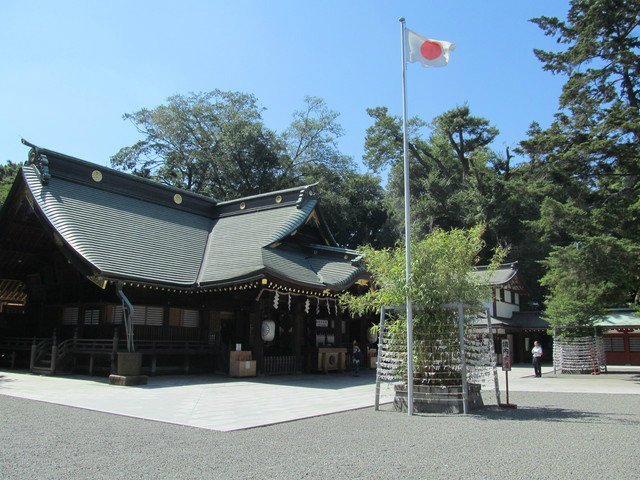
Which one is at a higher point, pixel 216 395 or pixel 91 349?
pixel 91 349

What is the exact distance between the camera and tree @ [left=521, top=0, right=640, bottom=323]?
58.9ft

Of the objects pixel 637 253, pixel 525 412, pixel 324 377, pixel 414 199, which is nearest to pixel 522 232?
pixel 414 199

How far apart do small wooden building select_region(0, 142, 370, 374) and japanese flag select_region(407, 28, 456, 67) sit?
8.05 metres

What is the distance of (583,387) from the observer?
55.2ft

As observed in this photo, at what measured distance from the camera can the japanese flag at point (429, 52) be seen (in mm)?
10578

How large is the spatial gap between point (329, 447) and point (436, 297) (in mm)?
4366

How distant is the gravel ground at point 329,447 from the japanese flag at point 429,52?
7.13m

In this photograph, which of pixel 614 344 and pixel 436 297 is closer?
pixel 436 297

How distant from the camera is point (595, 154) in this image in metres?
18.3

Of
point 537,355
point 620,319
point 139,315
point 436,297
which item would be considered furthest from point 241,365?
point 620,319

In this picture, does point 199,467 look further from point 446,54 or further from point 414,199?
point 414,199

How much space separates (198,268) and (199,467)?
14.1m

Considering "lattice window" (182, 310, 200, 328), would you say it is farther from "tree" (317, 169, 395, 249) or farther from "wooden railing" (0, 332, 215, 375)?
"tree" (317, 169, 395, 249)

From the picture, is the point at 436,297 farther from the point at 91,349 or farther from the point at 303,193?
the point at 303,193
